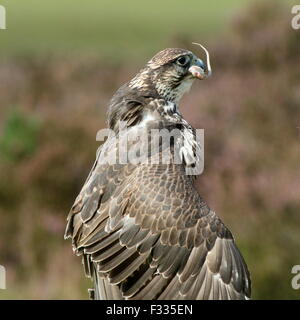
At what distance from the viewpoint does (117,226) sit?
15.9ft

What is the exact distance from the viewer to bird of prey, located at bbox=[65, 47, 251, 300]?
475cm

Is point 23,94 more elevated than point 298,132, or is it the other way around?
point 23,94

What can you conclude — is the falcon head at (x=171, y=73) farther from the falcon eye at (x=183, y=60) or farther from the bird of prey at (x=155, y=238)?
the bird of prey at (x=155, y=238)

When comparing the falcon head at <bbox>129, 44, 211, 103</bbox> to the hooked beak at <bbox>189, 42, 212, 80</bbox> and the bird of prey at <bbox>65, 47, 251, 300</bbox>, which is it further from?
the bird of prey at <bbox>65, 47, 251, 300</bbox>

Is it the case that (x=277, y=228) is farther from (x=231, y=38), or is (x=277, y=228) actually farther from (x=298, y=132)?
(x=231, y=38)

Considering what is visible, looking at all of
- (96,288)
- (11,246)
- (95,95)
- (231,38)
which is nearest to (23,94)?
(95,95)

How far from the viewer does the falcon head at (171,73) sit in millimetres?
5535

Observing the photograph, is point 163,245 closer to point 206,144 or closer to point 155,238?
point 155,238

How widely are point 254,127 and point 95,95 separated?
12.0 feet

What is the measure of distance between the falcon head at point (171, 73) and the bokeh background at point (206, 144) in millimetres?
3599

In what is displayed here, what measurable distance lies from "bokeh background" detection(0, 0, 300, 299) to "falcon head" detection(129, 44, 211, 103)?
360 cm

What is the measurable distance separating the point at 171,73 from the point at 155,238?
1.23m

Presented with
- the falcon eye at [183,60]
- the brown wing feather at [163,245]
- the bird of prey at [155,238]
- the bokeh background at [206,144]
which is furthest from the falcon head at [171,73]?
the bokeh background at [206,144]

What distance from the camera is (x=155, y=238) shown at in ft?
15.8
